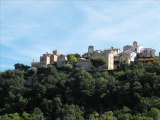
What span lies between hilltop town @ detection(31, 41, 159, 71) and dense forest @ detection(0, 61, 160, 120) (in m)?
3.53

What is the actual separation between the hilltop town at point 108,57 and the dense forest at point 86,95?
353 cm

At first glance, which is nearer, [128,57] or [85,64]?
[85,64]

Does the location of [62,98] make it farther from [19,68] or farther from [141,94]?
[19,68]

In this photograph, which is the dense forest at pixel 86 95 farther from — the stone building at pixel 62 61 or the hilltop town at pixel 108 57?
the stone building at pixel 62 61

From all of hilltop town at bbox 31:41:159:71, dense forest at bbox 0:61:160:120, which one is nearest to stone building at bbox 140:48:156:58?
hilltop town at bbox 31:41:159:71

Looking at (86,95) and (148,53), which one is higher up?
(148,53)

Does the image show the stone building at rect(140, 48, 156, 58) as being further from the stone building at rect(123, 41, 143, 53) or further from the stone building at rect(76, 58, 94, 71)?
the stone building at rect(76, 58, 94, 71)

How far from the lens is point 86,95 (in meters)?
59.0

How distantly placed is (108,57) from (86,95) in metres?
13.9

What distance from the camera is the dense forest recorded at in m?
53.8

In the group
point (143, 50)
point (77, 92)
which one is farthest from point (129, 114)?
point (143, 50)

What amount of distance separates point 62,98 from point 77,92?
2.03 metres

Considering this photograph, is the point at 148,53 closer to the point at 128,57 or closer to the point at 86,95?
the point at 128,57

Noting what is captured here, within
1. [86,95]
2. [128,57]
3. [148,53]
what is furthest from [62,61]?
[86,95]
